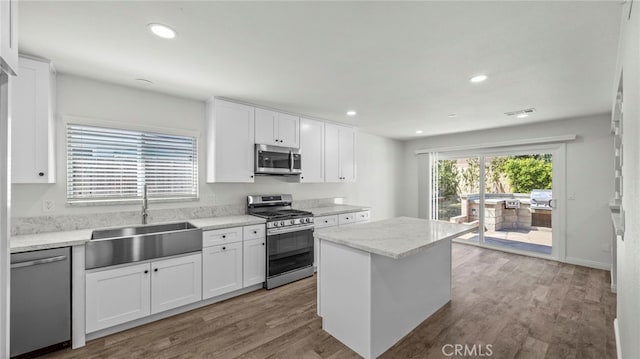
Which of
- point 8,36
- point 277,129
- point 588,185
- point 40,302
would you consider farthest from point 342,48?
point 588,185

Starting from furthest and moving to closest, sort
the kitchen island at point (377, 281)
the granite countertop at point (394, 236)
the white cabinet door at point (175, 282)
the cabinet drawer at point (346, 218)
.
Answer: the cabinet drawer at point (346, 218)
the white cabinet door at point (175, 282)
the kitchen island at point (377, 281)
the granite countertop at point (394, 236)

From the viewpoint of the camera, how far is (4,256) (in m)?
0.87

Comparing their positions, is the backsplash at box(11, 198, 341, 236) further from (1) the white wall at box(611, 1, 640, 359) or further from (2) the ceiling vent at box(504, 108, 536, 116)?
(2) the ceiling vent at box(504, 108, 536, 116)

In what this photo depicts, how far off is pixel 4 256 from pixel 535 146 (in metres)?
6.28

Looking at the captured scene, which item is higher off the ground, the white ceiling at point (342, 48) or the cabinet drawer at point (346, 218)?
the white ceiling at point (342, 48)

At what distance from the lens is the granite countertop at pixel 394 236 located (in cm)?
187

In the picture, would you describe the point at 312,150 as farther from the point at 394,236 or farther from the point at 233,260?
the point at 394,236

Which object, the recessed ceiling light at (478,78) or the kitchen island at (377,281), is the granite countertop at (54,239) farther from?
the recessed ceiling light at (478,78)

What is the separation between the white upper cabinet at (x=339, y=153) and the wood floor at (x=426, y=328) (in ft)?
6.32

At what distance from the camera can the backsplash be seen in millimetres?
2386

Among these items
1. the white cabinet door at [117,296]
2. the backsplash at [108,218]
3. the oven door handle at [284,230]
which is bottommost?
the white cabinet door at [117,296]

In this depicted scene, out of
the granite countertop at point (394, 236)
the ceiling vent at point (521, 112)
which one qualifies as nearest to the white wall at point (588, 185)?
the ceiling vent at point (521, 112)

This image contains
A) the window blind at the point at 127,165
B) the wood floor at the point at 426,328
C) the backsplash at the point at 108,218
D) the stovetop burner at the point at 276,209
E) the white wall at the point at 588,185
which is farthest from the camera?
the white wall at the point at 588,185

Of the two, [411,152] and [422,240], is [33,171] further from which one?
[411,152]
